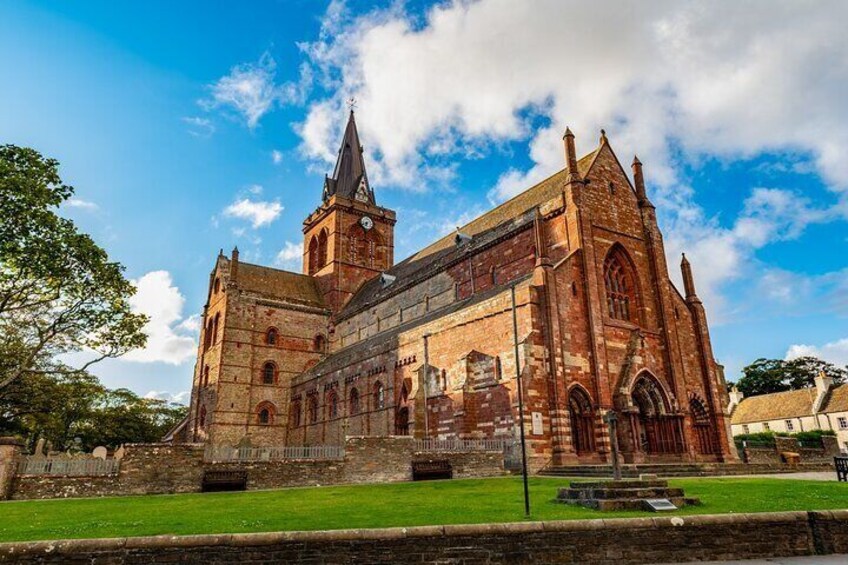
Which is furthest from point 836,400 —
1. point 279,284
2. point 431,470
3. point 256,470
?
point 256,470

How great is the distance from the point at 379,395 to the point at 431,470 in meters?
12.9

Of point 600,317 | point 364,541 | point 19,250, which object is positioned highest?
point 19,250

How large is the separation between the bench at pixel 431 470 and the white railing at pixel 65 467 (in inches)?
407

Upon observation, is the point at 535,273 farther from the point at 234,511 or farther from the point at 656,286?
the point at 234,511

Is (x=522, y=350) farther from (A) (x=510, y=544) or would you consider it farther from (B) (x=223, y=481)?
(A) (x=510, y=544)

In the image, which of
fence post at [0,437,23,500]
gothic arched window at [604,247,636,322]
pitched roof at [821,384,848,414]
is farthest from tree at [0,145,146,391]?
pitched roof at [821,384,848,414]

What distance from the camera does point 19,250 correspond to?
21875 millimetres

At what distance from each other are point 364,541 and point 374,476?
13041 mm

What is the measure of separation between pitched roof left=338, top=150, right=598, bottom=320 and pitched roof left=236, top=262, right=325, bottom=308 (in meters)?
3.94

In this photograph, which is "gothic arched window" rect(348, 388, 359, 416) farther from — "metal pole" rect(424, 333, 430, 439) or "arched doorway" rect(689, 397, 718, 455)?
"arched doorway" rect(689, 397, 718, 455)

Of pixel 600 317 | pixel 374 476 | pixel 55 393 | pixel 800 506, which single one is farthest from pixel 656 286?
pixel 55 393

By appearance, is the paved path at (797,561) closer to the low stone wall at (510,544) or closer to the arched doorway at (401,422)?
the low stone wall at (510,544)

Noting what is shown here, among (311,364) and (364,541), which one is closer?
(364,541)

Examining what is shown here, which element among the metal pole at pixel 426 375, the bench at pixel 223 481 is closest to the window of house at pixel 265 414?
the metal pole at pixel 426 375
